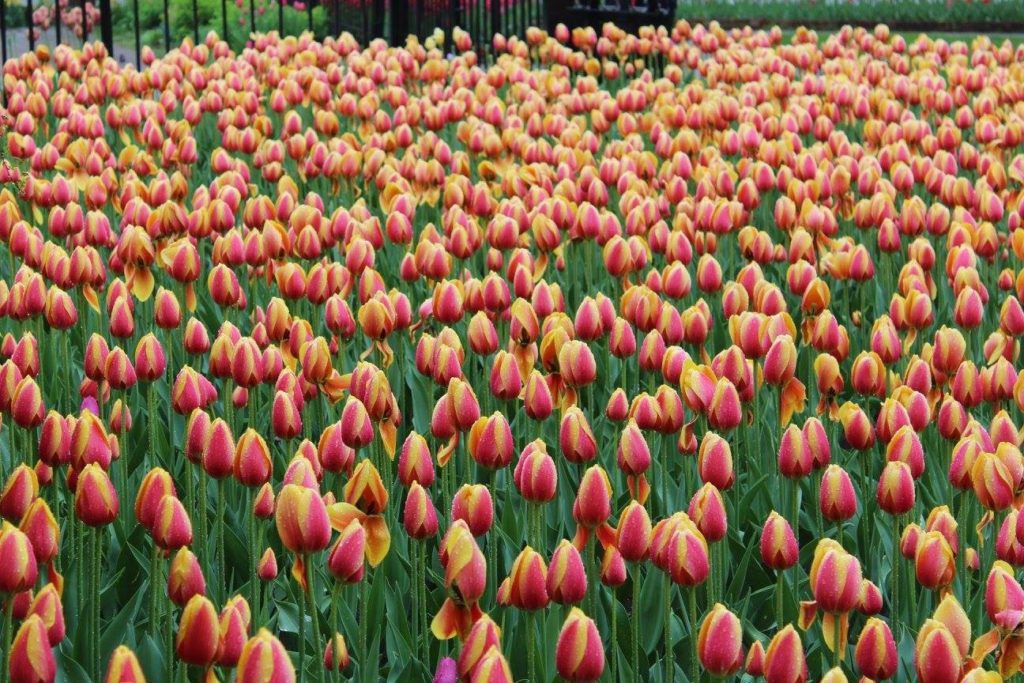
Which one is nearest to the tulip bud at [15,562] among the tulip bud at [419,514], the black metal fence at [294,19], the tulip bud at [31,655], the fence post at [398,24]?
the tulip bud at [31,655]

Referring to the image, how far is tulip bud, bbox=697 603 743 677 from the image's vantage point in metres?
1.81

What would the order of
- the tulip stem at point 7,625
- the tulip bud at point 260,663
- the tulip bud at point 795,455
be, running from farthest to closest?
1. the tulip bud at point 795,455
2. the tulip stem at point 7,625
3. the tulip bud at point 260,663

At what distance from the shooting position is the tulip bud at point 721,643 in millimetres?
1810

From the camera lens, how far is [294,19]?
1773 cm

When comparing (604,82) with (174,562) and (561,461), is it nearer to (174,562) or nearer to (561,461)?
(561,461)

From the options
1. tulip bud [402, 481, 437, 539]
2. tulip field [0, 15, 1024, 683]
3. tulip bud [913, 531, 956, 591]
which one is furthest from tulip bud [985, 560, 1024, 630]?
tulip bud [402, 481, 437, 539]

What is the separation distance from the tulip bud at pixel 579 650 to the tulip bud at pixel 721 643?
136 millimetres

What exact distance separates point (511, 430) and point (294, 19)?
1498 cm

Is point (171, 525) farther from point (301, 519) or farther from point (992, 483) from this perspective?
point (992, 483)

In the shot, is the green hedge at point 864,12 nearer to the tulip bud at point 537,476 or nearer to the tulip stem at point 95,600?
the tulip bud at point 537,476

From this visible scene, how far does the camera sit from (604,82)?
10.6m

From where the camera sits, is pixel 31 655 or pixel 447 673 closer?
pixel 31 655

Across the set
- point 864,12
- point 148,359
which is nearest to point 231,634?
point 148,359

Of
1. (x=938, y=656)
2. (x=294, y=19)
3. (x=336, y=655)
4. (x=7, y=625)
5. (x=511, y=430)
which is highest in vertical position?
(x=938, y=656)
